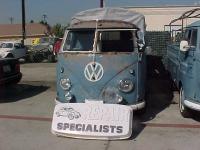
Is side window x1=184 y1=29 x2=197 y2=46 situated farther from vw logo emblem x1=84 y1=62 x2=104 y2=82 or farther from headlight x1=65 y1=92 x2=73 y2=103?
headlight x1=65 y1=92 x2=73 y2=103

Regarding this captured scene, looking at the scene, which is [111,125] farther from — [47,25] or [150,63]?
[47,25]

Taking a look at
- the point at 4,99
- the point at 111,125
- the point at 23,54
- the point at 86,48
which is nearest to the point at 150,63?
Answer: the point at 4,99

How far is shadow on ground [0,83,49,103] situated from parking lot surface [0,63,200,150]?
0.03m

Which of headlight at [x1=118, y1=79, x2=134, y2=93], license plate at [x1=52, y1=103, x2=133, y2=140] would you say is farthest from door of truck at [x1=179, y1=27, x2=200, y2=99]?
license plate at [x1=52, y1=103, x2=133, y2=140]

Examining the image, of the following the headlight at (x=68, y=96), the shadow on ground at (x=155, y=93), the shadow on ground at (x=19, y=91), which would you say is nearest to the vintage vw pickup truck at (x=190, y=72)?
the shadow on ground at (x=155, y=93)

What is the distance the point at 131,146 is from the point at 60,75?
8.13 ft

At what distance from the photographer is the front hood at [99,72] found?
8.74 metres

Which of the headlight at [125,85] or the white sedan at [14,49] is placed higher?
the headlight at [125,85]

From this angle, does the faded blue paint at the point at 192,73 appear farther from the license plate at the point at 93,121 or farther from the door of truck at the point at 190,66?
the license plate at the point at 93,121

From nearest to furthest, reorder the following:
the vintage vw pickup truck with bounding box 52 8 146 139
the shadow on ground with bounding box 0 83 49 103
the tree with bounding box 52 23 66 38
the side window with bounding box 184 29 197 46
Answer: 1. the vintage vw pickup truck with bounding box 52 8 146 139
2. the side window with bounding box 184 29 197 46
3. the shadow on ground with bounding box 0 83 49 103
4. the tree with bounding box 52 23 66 38

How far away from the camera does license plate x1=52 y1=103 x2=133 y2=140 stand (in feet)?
25.6

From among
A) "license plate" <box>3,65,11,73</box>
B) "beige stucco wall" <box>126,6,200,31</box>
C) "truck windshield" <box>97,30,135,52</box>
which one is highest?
"beige stucco wall" <box>126,6,200,31</box>

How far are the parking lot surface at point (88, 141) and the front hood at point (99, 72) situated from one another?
3.26 feet

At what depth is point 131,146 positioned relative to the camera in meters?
7.45
